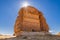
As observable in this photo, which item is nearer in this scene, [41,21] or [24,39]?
[24,39]

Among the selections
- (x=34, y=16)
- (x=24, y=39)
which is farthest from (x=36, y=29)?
(x=24, y=39)

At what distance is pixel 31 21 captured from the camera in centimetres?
3772

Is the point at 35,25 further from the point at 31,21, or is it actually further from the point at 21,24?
the point at 21,24

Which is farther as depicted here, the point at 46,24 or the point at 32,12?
the point at 46,24

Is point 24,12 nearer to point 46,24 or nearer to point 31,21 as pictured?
point 31,21

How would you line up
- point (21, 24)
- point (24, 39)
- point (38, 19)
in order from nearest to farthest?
point (24, 39) < point (21, 24) < point (38, 19)

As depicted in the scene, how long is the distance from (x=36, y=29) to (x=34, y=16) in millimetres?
3840

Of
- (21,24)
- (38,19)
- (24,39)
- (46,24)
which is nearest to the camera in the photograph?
(24,39)

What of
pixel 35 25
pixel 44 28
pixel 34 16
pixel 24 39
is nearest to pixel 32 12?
pixel 34 16

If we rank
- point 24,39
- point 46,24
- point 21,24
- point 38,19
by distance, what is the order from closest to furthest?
point 24,39 < point 21,24 < point 38,19 < point 46,24

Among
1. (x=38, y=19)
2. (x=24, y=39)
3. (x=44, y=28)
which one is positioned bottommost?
(x=24, y=39)

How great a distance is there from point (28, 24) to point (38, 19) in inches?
165

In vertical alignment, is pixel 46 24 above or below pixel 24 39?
above

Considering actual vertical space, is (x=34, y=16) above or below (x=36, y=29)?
above
